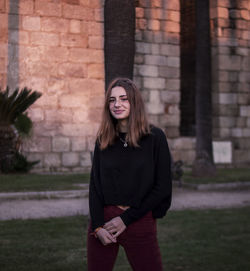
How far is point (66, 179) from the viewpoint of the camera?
1282 cm

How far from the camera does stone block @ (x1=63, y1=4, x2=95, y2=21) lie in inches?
606

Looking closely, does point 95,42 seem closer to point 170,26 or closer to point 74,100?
point 74,100

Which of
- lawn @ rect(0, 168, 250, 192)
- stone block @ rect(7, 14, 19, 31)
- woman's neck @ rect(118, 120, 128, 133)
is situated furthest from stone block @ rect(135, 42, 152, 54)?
woman's neck @ rect(118, 120, 128, 133)

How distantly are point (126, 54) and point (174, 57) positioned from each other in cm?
1068

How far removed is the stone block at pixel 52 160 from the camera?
15242 mm

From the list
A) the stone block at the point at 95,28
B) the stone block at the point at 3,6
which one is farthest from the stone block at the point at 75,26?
the stone block at the point at 3,6

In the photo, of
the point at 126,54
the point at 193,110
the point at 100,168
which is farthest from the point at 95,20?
the point at 100,168

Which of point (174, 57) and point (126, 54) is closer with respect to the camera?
point (126, 54)

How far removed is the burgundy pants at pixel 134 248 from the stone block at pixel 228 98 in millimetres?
15177

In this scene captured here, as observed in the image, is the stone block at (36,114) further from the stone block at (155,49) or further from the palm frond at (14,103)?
the stone block at (155,49)

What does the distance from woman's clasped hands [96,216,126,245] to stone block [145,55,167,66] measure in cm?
1399

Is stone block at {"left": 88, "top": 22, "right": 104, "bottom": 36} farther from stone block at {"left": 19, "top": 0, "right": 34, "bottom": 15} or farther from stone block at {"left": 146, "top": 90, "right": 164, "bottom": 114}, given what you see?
stone block at {"left": 146, "top": 90, "right": 164, "bottom": 114}

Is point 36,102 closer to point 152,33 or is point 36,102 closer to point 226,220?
point 152,33

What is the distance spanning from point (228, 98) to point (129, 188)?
1542cm
